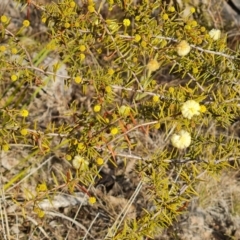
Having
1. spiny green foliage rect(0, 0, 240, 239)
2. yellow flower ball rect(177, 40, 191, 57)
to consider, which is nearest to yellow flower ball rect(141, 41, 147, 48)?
spiny green foliage rect(0, 0, 240, 239)

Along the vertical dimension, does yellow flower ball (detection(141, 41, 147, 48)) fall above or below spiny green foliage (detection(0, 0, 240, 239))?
above

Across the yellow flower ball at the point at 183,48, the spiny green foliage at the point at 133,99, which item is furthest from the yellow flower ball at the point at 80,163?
the yellow flower ball at the point at 183,48

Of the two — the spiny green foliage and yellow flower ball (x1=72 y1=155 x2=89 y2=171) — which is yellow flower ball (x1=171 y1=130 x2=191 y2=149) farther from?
yellow flower ball (x1=72 y1=155 x2=89 y2=171)

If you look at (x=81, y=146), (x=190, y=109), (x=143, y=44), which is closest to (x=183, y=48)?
(x=143, y=44)

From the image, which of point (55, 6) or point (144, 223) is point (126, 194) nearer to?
point (144, 223)

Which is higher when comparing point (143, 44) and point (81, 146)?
point (143, 44)

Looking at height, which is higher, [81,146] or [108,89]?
[108,89]

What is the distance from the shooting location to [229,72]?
63.5 inches

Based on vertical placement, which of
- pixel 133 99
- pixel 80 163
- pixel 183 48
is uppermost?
pixel 183 48

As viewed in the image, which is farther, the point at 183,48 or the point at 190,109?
the point at 183,48

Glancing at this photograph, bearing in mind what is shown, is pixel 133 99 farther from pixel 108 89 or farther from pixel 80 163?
pixel 80 163

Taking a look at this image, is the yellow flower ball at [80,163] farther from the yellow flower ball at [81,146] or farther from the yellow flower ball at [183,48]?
the yellow flower ball at [183,48]

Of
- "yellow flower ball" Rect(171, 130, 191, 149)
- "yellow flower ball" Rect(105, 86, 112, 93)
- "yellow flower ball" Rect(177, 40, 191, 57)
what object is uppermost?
"yellow flower ball" Rect(177, 40, 191, 57)

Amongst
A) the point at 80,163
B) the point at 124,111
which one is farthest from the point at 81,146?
the point at 124,111
